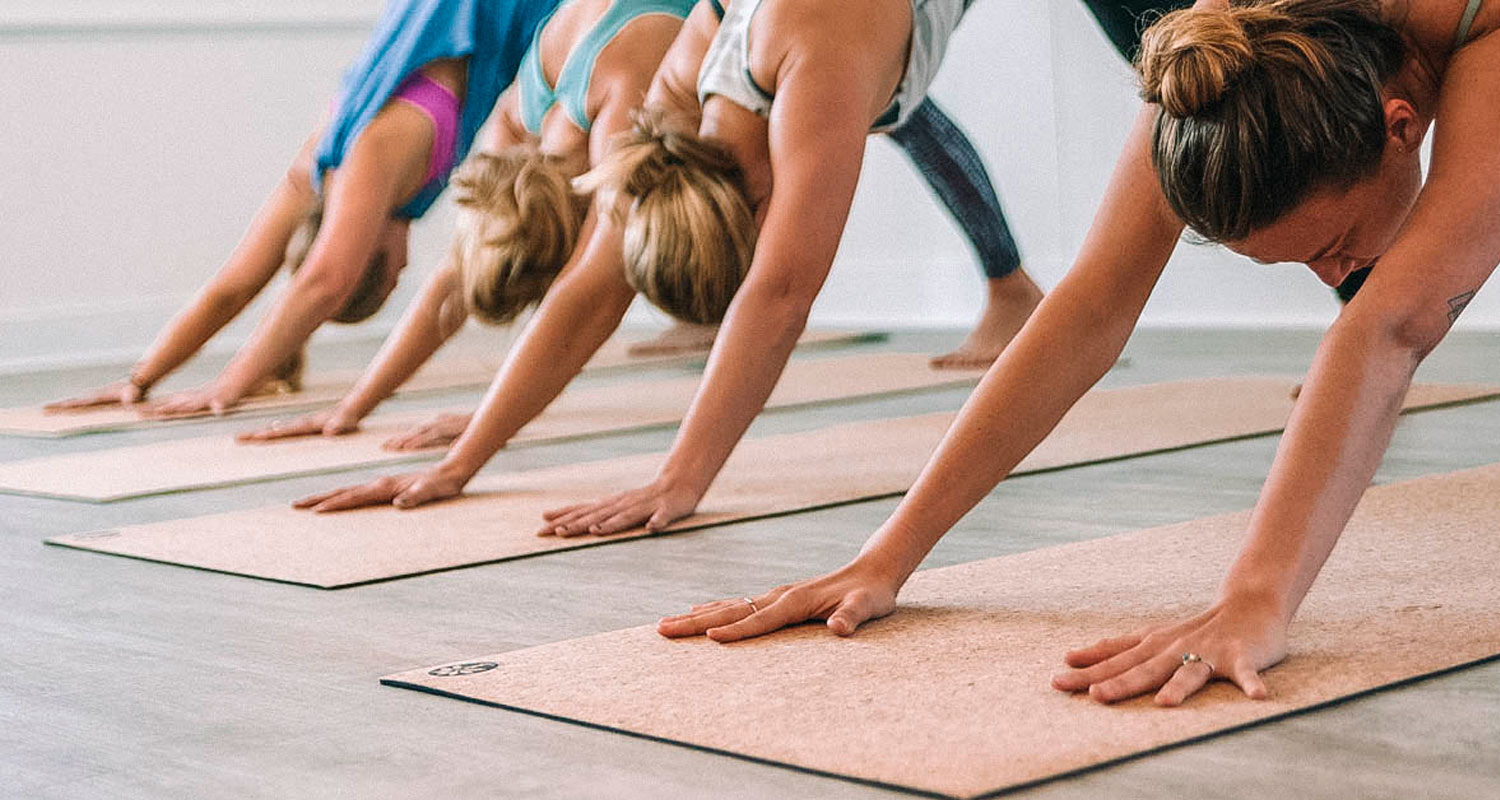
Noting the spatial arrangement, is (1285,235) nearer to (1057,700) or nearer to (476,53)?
(1057,700)

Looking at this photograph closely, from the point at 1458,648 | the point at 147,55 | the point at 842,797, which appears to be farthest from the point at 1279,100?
the point at 147,55

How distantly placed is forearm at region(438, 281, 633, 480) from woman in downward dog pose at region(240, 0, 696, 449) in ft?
0.58

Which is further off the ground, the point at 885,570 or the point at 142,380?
the point at 885,570

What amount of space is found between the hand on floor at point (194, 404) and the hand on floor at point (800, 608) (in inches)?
94.6

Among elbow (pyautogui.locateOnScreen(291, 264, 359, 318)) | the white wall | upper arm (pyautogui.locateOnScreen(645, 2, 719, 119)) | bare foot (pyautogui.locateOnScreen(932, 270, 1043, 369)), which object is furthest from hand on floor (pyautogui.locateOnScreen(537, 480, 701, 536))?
the white wall

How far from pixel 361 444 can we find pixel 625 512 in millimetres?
1175

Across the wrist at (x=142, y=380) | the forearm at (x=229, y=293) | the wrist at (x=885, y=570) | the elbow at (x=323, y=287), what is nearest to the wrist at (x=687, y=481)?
the wrist at (x=885, y=570)

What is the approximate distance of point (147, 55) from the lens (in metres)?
5.70

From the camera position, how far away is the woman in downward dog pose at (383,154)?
346cm

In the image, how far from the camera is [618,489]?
2.44m

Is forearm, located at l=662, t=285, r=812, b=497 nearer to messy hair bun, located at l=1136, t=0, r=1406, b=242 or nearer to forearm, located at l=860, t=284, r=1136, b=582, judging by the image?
forearm, located at l=860, t=284, r=1136, b=582

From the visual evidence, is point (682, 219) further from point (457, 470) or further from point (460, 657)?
point (460, 657)

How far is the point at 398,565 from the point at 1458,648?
3.58ft

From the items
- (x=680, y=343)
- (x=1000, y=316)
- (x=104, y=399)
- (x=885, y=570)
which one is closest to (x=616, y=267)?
(x=885, y=570)
